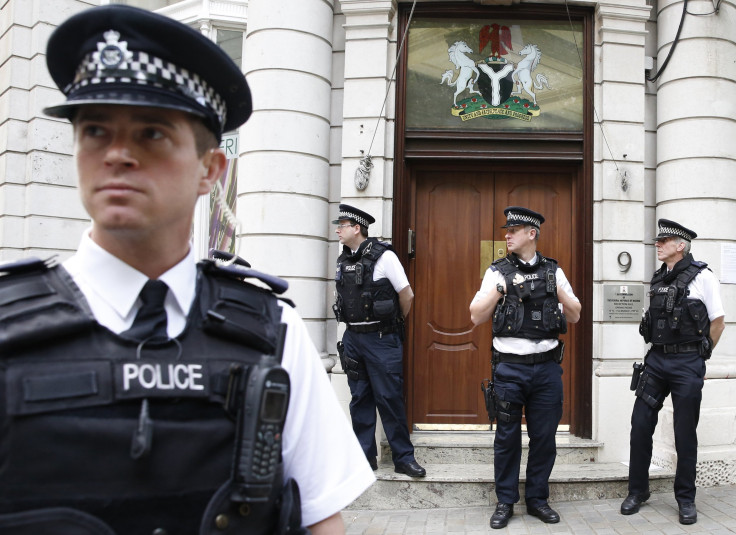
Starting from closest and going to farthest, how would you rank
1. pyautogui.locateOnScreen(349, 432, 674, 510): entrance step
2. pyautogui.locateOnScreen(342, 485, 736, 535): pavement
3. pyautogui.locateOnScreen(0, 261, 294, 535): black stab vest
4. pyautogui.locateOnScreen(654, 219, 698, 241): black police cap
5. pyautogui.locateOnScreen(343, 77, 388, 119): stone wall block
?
pyautogui.locateOnScreen(0, 261, 294, 535): black stab vest, pyautogui.locateOnScreen(342, 485, 736, 535): pavement, pyautogui.locateOnScreen(654, 219, 698, 241): black police cap, pyautogui.locateOnScreen(349, 432, 674, 510): entrance step, pyautogui.locateOnScreen(343, 77, 388, 119): stone wall block

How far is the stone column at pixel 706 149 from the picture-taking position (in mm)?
5688

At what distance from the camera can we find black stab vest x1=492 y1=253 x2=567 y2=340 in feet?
15.1

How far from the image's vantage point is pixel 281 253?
18.9 ft

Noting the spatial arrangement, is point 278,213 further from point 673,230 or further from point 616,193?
point 673,230

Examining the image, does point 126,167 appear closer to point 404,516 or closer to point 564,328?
point 564,328

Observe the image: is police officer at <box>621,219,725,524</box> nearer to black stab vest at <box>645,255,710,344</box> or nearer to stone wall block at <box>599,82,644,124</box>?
black stab vest at <box>645,255,710,344</box>

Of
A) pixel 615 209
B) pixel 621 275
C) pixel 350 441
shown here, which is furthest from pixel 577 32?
pixel 350 441

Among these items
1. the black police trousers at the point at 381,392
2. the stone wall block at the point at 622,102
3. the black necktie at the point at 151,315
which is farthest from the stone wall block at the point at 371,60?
the black necktie at the point at 151,315

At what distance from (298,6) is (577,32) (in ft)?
9.37

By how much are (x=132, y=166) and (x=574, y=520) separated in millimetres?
4637

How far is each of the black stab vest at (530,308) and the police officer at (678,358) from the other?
2.86ft

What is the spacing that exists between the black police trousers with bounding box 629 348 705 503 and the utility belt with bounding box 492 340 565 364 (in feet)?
2.75

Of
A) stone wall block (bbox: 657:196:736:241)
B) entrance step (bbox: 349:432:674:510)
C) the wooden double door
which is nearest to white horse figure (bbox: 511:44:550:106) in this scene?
the wooden double door

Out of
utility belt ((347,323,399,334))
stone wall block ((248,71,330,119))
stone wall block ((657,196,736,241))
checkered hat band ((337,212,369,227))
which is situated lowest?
utility belt ((347,323,399,334))
